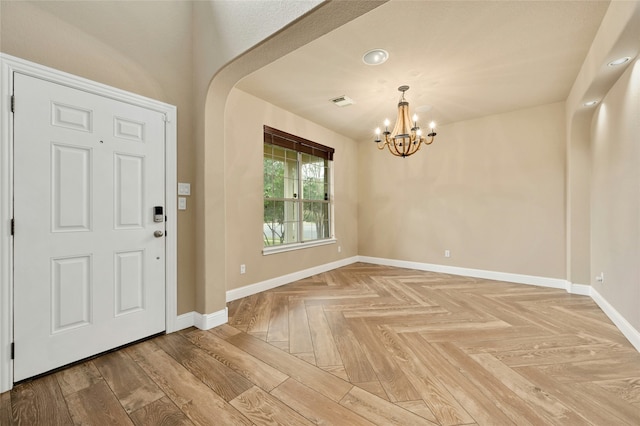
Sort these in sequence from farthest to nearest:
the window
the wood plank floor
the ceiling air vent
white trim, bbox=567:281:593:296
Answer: the window → the ceiling air vent → white trim, bbox=567:281:593:296 → the wood plank floor

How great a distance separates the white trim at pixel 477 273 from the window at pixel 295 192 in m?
1.36

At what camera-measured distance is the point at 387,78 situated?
3.10 m

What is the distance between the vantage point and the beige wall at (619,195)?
7.47 ft

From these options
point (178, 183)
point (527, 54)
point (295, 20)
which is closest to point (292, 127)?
point (178, 183)

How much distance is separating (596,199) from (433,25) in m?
2.97

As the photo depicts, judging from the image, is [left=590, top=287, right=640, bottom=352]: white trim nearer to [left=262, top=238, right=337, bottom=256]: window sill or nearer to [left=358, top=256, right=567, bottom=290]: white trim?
[left=358, top=256, right=567, bottom=290]: white trim

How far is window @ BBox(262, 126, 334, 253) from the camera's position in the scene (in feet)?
13.4

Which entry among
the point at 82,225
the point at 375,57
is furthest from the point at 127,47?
the point at 375,57

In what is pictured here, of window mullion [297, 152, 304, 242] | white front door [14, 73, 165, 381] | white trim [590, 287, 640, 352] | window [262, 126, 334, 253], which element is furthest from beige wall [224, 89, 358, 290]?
white trim [590, 287, 640, 352]

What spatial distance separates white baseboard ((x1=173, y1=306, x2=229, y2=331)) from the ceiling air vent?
3.01m

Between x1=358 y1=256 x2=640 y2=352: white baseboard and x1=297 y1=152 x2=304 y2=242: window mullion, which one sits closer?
x1=358 y1=256 x2=640 y2=352: white baseboard

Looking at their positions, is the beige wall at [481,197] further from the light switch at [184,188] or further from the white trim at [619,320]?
the light switch at [184,188]

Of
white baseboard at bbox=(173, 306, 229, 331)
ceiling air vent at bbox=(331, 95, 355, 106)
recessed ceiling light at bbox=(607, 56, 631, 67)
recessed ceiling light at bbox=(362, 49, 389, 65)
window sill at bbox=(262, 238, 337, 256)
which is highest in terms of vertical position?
ceiling air vent at bbox=(331, 95, 355, 106)

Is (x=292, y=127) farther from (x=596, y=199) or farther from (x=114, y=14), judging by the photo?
(x=596, y=199)
